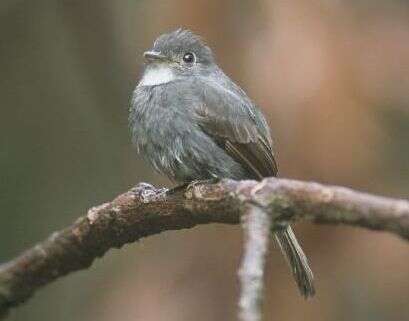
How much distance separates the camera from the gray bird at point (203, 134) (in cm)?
404

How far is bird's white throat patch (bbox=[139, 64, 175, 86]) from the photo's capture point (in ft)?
14.5

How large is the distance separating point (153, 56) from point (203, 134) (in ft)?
2.00

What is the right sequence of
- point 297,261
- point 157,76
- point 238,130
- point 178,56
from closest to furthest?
point 297,261
point 238,130
point 157,76
point 178,56

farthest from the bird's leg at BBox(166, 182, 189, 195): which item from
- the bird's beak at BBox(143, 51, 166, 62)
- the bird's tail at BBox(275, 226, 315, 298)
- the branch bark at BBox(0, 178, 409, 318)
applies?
the bird's beak at BBox(143, 51, 166, 62)

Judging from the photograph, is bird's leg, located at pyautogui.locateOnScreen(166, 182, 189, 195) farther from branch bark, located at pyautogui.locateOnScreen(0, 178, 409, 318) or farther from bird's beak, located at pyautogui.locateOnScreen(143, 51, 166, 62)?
bird's beak, located at pyautogui.locateOnScreen(143, 51, 166, 62)

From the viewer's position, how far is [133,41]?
5.70 metres

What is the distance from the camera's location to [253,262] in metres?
2.37

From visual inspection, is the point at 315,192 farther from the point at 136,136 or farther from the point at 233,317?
the point at 233,317

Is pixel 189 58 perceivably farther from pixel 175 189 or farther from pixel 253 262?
pixel 253 262

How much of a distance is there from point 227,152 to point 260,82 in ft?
1.90

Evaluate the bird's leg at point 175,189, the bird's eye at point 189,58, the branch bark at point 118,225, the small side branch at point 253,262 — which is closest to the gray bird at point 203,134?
the bird's eye at point 189,58

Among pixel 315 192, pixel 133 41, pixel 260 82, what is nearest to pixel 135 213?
pixel 315 192

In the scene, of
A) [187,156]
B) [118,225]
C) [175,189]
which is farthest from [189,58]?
[118,225]

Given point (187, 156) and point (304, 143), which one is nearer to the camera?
point (187, 156)
